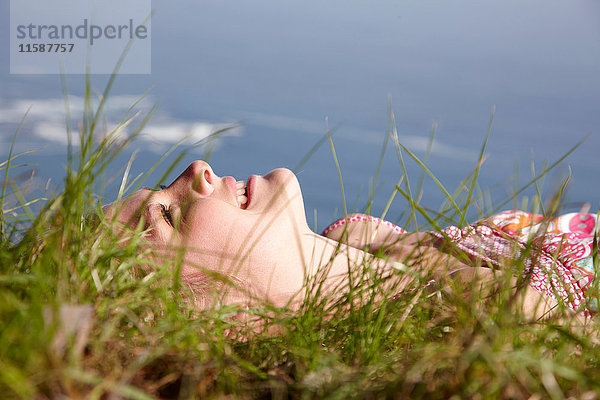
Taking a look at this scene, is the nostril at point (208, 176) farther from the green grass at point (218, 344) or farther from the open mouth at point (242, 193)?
the green grass at point (218, 344)

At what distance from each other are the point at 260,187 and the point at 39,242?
0.86 meters

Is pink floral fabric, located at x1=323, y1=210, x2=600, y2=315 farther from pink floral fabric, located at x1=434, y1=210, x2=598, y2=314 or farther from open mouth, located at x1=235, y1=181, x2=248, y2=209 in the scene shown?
Result: open mouth, located at x1=235, y1=181, x2=248, y2=209

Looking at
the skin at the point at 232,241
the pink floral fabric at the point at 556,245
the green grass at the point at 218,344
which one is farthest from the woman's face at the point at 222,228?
the pink floral fabric at the point at 556,245

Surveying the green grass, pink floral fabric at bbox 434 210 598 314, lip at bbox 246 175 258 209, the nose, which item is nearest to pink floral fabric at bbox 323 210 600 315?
pink floral fabric at bbox 434 210 598 314

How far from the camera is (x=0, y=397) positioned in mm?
571

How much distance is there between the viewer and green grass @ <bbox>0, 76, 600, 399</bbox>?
23.5 inches

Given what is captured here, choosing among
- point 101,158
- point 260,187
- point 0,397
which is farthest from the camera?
point 260,187

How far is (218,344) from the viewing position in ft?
2.83

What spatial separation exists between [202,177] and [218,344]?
2.93ft

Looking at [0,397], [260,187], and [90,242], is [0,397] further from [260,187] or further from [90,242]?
[260,187]

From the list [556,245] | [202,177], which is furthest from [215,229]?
[556,245]

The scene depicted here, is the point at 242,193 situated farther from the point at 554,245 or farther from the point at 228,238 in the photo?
the point at 554,245

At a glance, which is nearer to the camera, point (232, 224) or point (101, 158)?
point (101, 158)

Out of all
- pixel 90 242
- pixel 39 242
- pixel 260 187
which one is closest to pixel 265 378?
pixel 90 242
